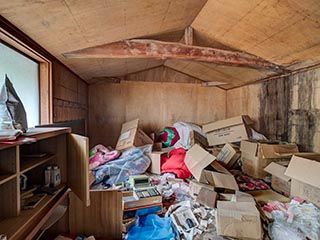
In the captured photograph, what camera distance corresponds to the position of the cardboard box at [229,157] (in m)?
4.00

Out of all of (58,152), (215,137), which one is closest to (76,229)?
(58,152)

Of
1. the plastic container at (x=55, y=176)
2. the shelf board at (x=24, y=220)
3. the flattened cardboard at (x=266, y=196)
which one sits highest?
the plastic container at (x=55, y=176)

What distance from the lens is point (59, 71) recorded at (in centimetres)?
293

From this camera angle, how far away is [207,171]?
3084 millimetres

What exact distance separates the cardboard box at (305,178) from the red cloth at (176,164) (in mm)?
1448

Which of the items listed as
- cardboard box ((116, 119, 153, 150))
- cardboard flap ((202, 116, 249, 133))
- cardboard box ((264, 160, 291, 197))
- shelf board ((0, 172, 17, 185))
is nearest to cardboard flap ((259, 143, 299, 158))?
cardboard box ((264, 160, 291, 197))

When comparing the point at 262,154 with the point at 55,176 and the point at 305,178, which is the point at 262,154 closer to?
the point at 305,178

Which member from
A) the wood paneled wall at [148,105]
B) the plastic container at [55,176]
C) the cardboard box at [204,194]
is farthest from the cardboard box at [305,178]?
the wood paneled wall at [148,105]

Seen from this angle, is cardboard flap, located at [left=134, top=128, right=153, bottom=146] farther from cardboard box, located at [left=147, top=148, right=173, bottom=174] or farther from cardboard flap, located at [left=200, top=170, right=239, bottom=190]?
cardboard flap, located at [left=200, top=170, right=239, bottom=190]

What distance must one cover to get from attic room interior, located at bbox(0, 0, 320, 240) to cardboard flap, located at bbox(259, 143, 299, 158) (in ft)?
0.06

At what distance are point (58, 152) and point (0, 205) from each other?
62cm

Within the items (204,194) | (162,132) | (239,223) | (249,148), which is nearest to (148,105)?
(162,132)

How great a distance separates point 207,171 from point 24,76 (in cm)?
246

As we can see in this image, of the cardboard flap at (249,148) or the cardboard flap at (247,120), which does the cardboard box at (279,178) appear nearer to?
the cardboard flap at (249,148)
